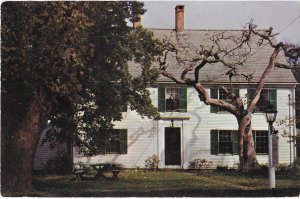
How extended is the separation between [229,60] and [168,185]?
241 inches

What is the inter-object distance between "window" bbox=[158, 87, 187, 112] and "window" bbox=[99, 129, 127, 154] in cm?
182

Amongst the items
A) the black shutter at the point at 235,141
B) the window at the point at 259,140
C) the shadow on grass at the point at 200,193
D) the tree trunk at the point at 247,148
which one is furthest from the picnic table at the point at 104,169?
the window at the point at 259,140

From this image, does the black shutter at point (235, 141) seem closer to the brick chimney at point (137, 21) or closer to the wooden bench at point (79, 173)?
the brick chimney at point (137, 21)

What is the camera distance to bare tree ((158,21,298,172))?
16.6 meters

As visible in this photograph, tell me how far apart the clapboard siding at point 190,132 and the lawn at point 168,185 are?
23.9 inches

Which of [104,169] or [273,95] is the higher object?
[273,95]

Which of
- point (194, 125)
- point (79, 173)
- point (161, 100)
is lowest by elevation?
point (79, 173)

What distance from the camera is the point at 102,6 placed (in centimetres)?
1392

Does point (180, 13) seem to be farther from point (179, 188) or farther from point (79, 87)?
point (179, 188)

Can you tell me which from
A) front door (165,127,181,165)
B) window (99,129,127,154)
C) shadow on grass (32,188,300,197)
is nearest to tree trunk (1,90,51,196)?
shadow on grass (32,188,300,197)

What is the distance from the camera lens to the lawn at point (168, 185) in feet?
40.5

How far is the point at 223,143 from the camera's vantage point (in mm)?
16828

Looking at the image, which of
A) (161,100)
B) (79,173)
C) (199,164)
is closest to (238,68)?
(161,100)

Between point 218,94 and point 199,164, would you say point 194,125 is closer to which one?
point 218,94
